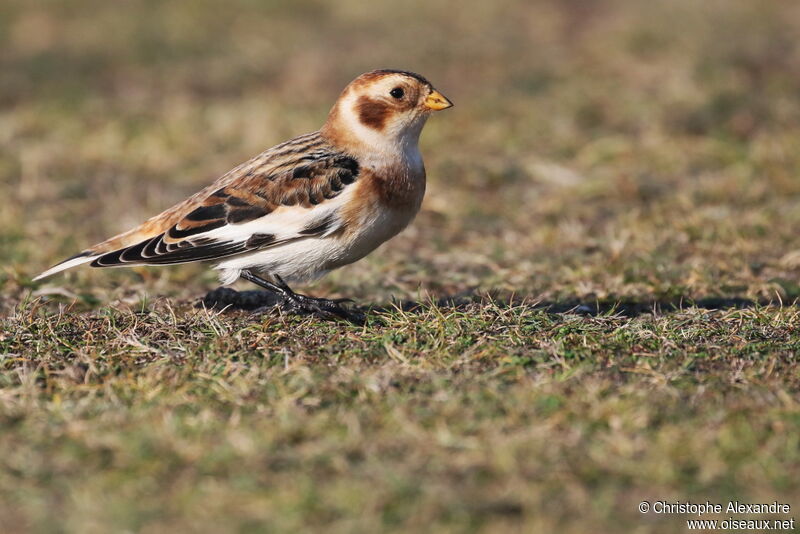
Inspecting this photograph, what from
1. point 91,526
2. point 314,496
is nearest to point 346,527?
point 314,496

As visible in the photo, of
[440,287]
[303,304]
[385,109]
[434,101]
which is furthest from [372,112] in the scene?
[440,287]

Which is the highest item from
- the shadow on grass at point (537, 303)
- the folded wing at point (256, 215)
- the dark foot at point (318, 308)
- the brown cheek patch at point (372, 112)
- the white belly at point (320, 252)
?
the brown cheek patch at point (372, 112)

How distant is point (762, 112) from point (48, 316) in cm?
658

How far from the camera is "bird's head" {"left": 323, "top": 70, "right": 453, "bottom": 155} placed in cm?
553

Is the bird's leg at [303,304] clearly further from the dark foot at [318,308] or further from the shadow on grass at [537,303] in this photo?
the shadow on grass at [537,303]

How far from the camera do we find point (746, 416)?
4062 millimetres

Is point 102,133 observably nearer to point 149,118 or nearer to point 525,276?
point 149,118

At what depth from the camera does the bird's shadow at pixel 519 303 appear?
17.6 ft

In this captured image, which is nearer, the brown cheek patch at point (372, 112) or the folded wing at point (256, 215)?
the folded wing at point (256, 215)

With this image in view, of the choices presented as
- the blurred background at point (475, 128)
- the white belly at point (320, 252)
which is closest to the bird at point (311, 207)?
the white belly at point (320, 252)

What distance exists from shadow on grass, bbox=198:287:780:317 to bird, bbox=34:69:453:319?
0.13m

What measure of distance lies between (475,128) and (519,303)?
414 cm

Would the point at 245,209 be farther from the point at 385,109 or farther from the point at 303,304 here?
the point at 385,109

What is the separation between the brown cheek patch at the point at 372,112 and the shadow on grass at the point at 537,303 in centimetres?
90
